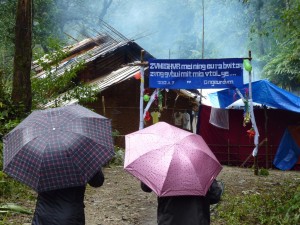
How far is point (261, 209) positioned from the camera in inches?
281

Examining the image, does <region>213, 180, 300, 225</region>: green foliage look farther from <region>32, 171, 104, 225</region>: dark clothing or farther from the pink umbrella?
<region>32, 171, 104, 225</region>: dark clothing

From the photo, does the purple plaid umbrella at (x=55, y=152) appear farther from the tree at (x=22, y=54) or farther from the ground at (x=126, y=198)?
the tree at (x=22, y=54)

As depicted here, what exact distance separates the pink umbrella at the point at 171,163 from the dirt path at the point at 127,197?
11.7 feet

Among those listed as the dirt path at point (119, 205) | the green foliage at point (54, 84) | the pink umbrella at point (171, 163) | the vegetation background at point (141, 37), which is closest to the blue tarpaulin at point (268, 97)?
the vegetation background at point (141, 37)

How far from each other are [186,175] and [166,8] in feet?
167

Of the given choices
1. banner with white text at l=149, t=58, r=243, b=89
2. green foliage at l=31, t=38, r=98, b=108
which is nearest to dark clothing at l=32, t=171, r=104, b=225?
banner with white text at l=149, t=58, r=243, b=89

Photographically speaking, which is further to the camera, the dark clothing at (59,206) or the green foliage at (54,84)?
the green foliage at (54,84)

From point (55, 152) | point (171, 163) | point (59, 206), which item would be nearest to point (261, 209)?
point (171, 163)

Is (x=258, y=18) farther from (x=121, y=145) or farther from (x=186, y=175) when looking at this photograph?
(x=186, y=175)

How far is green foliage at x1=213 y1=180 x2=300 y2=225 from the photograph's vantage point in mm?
Answer: 6434

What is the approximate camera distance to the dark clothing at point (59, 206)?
11.5 ft

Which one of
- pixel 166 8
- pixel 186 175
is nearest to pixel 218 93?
pixel 186 175

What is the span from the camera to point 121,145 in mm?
16125

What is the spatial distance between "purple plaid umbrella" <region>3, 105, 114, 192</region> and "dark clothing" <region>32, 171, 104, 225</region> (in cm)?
18
